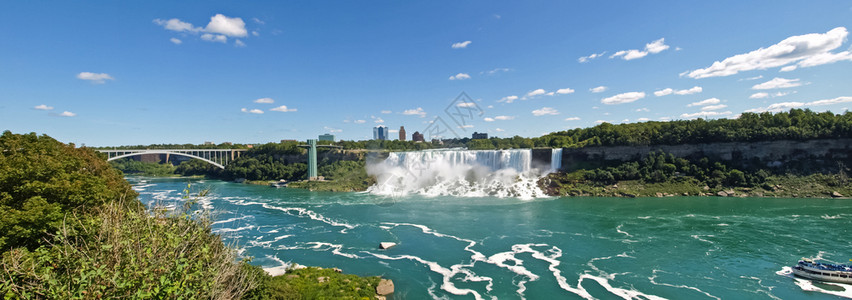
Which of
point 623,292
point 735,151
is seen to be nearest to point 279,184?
point 623,292

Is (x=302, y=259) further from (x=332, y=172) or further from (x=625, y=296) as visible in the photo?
(x=332, y=172)

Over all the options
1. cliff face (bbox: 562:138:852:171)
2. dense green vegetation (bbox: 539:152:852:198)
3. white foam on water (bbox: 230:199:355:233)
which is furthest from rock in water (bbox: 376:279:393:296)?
cliff face (bbox: 562:138:852:171)

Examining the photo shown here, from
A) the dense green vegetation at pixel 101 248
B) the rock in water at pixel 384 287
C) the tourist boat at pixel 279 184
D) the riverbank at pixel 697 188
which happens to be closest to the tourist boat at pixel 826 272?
the rock in water at pixel 384 287

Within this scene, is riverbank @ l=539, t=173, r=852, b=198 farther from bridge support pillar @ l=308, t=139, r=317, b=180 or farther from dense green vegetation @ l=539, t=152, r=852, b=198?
bridge support pillar @ l=308, t=139, r=317, b=180

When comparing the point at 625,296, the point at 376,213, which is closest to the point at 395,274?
the point at 625,296

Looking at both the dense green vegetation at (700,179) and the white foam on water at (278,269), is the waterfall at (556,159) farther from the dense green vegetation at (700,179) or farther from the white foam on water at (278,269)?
the white foam on water at (278,269)
